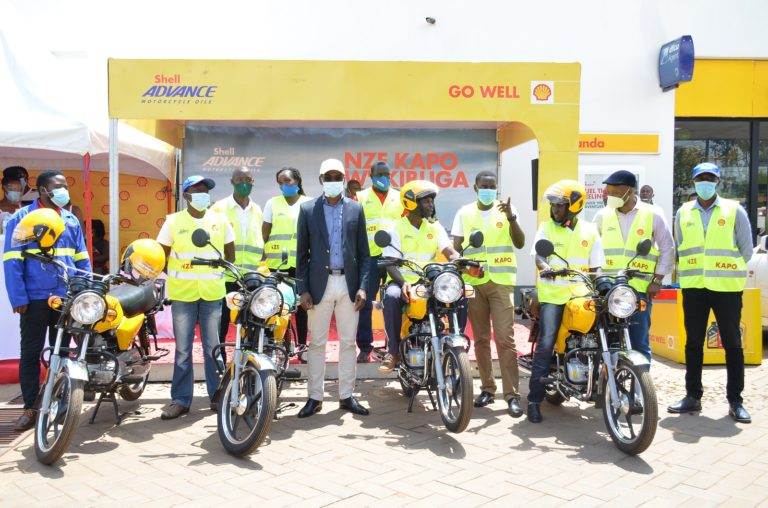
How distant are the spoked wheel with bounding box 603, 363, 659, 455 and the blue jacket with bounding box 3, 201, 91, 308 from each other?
4125 mm

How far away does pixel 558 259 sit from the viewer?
5.54m

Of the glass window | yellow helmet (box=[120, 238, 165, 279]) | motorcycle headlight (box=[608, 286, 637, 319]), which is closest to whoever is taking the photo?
motorcycle headlight (box=[608, 286, 637, 319])

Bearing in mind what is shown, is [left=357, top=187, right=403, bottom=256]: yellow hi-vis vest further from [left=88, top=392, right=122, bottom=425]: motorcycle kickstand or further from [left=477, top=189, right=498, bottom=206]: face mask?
[left=88, top=392, right=122, bottom=425]: motorcycle kickstand

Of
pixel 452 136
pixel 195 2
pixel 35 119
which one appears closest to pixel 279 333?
pixel 35 119

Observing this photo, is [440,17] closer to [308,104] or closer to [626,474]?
[308,104]

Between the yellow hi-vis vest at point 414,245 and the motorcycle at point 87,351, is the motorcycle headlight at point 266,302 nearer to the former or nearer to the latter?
the motorcycle at point 87,351

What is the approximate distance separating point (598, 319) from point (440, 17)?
318 inches

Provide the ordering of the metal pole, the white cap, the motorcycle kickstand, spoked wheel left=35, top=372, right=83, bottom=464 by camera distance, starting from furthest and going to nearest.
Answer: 1. the metal pole
2. the white cap
3. the motorcycle kickstand
4. spoked wheel left=35, top=372, right=83, bottom=464

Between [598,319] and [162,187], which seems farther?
[162,187]

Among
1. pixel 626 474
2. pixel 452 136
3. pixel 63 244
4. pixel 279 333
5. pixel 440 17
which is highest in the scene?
pixel 440 17

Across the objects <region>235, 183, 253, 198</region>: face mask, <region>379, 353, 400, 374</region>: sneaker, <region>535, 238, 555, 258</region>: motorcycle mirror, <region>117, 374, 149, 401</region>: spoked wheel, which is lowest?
<region>117, 374, 149, 401</region>: spoked wheel

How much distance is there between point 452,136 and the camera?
32.3 ft

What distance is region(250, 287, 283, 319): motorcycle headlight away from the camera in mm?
4840

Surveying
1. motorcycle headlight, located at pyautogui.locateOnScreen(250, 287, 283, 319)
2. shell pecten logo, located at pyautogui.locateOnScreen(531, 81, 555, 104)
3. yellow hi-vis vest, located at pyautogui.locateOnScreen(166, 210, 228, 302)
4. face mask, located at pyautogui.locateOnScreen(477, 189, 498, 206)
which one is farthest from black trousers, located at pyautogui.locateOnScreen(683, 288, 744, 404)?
yellow hi-vis vest, located at pyautogui.locateOnScreen(166, 210, 228, 302)
